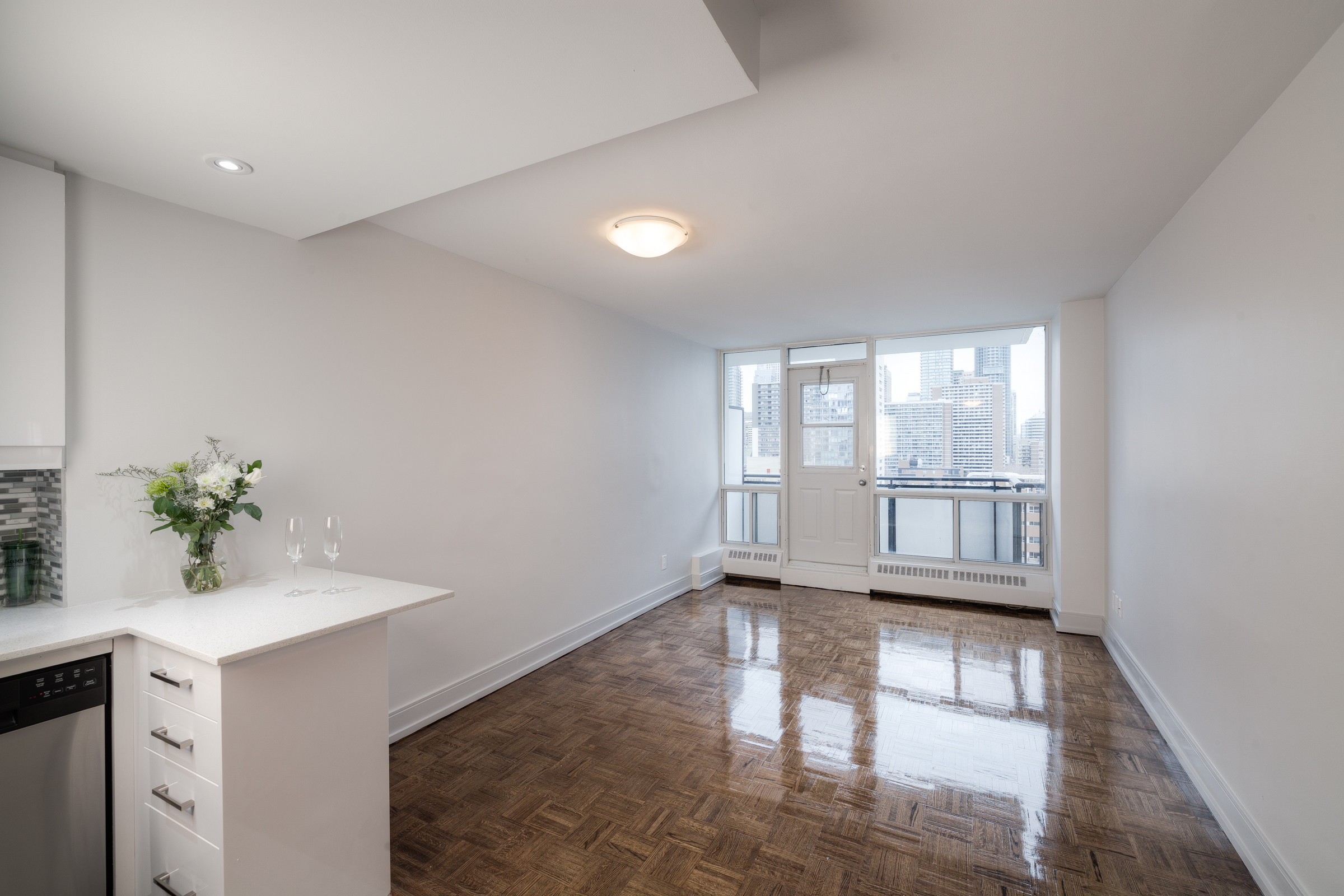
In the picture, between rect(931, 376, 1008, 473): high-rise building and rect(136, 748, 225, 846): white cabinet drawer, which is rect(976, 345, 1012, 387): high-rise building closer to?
rect(931, 376, 1008, 473): high-rise building

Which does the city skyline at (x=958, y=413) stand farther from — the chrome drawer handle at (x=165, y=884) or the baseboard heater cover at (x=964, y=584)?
the chrome drawer handle at (x=165, y=884)

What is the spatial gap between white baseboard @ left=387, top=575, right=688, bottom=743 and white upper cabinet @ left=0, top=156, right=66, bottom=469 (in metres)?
1.41

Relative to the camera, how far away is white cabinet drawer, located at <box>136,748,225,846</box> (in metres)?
1.44

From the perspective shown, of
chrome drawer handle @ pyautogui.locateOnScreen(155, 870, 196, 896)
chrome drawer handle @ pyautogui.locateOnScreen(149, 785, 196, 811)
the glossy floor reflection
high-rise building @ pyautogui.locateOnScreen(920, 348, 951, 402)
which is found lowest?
the glossy floor reflection

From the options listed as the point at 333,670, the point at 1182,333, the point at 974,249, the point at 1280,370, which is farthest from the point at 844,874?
the point at 974,249

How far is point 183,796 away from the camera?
1.53m

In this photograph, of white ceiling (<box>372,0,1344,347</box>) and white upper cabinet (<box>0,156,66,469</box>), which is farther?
white upper cabinet (<box>0,156,66,469</box>)

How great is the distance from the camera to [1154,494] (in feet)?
9.95

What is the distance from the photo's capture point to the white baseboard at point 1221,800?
178 cm

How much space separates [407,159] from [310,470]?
1433mm

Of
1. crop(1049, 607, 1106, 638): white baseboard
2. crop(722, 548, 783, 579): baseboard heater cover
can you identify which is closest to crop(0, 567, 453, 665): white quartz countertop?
crop(722, 548, 783, 579): baseboard heater cover

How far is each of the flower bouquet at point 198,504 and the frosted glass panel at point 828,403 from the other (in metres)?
5.04

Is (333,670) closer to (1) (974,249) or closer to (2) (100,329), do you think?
(2) (100,329)

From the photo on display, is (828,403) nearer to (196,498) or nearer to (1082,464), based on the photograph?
(1082,464)
